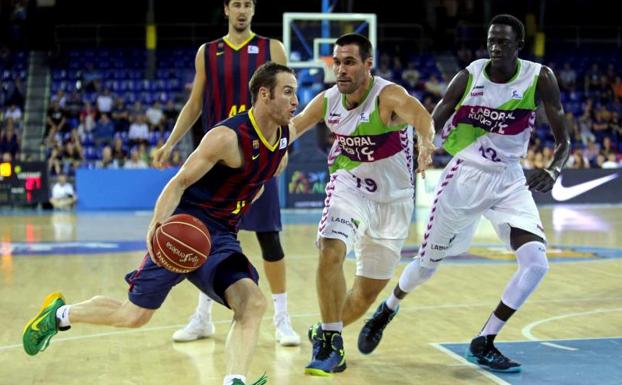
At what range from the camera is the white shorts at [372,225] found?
19.9ft

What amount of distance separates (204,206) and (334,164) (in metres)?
1.37

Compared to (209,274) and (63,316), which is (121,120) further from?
(209,274)

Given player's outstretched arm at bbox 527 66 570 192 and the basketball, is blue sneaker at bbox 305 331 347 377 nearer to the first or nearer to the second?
the basketball

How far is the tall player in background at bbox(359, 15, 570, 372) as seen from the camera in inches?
244

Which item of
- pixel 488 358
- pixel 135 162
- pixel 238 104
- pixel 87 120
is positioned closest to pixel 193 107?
pixel 238 104

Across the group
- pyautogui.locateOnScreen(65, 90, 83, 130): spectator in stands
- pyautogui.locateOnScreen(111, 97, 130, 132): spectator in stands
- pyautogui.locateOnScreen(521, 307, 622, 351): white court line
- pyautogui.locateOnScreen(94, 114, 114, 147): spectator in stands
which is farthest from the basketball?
pyautogui.locateOnScreen(65, 90, 83, 130): spectator in stands

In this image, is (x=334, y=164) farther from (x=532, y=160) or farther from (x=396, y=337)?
(x=532, y=160)

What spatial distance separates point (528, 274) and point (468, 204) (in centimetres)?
66

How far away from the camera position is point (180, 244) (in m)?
4.79

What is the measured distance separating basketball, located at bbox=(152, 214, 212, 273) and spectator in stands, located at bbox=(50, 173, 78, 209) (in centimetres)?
1612

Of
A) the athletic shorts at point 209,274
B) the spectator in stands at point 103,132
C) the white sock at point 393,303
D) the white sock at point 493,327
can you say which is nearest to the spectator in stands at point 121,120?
the spectator in stands at point 103,132

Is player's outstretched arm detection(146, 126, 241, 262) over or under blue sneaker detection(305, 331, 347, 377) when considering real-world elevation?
over

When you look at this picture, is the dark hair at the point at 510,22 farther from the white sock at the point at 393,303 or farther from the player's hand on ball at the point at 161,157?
the player's hand on ball at the point at 161,157

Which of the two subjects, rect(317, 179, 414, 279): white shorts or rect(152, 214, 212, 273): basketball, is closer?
rect(152, 214, 212, 273): basketball
